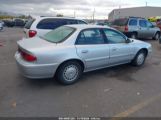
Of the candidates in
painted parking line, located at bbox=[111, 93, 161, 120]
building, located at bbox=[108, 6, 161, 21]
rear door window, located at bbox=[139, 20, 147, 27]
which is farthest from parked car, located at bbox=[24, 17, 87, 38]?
building, located at bbox=[108, 6, 161, 21]

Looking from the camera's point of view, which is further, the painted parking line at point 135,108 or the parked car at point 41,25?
the parked car at point 41,25

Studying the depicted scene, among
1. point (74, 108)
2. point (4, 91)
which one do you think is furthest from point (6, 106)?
point (74, 108)

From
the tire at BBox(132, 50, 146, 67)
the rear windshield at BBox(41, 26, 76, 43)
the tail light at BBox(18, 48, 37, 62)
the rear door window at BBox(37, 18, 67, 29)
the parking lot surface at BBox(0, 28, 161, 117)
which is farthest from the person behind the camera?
the rear door window at BBox(37, 18, 67, 29)

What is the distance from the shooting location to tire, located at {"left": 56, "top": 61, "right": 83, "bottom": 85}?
173 inches

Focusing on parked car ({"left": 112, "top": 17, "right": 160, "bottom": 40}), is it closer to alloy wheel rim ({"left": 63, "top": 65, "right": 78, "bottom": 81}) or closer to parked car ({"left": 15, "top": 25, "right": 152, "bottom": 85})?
parked car ({"left": 15, "top": 25, "right": 152, "bottom": 85})

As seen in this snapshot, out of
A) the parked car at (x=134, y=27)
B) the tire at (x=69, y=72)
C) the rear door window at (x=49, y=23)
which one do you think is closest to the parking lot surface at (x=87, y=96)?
the tire at (x=69, y=72)

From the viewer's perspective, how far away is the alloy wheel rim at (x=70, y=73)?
448cm

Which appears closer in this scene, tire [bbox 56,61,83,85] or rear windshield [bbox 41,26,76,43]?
tire [bbox 56,61,83,85]

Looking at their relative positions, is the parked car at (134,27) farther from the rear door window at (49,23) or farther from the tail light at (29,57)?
the tail light at (29,57)

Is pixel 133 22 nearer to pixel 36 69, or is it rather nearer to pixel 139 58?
pixel 139 58

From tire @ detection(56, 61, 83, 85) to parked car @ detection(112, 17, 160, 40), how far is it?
814 centimetres

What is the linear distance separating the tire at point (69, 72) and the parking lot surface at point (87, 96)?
0.54 feet

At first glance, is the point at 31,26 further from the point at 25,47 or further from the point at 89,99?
the point at 89,99

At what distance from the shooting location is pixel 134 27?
39.8 feet
